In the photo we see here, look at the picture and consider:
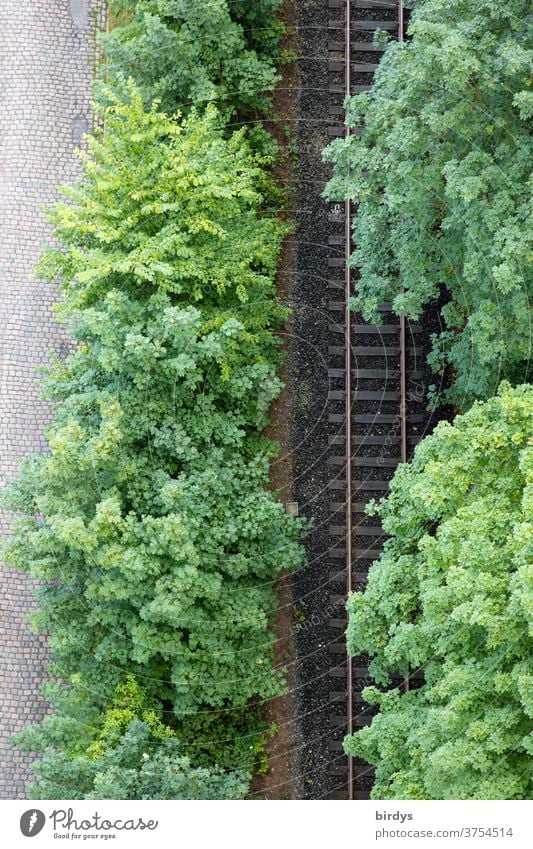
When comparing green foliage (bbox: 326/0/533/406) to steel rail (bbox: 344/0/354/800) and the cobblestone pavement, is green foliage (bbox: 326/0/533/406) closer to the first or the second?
steel rail (bbox: 344/0/354/800)

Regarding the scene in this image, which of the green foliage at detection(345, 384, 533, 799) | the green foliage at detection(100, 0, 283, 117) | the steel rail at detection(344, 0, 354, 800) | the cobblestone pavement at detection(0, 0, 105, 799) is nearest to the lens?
the green foliage at detection(345, 384, 533, 799)

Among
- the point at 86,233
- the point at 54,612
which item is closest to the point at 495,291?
the point at 86,233

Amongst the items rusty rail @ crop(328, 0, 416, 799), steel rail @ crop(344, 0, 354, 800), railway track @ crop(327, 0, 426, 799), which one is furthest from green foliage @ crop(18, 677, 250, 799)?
rusty rail @ crop(328, 0, 416, 799)

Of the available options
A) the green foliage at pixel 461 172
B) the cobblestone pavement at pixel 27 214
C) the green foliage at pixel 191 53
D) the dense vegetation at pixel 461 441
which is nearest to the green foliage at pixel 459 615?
the dense vegetation at pixel 461 441

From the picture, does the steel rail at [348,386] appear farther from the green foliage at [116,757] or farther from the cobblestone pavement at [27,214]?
the cobblestone pavement at [27,214]
